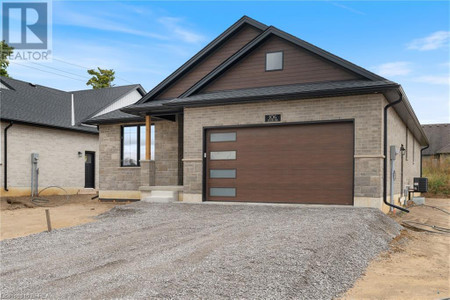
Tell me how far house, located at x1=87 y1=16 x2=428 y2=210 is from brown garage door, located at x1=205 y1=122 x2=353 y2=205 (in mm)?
31

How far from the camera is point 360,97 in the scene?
11.8 m

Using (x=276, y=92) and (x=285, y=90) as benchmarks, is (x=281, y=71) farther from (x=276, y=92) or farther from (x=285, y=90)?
(x=276, y=92)

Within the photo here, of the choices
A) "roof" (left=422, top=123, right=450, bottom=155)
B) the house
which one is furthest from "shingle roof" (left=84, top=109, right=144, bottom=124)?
"roof" (left=422, top=123, right=450, bottom=155)

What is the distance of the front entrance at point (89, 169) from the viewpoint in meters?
24.1

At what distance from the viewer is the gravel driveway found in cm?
531

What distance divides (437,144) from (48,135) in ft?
103

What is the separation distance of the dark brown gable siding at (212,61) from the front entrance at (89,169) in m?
9.98

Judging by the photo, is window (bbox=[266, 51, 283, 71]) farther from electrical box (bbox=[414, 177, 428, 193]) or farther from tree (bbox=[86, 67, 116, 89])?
tree (bbox=[86, 67, 116, 89])

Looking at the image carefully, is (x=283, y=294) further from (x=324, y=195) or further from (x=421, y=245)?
(x=324, y=195)

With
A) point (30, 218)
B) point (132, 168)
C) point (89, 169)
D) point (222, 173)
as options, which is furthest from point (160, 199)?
point (89, 169)

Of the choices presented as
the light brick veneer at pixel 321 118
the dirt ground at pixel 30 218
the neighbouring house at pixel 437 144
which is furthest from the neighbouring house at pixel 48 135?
the neighbouring house at pixel 437 144

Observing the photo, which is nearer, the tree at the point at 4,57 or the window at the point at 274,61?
the window at the point at 274,61

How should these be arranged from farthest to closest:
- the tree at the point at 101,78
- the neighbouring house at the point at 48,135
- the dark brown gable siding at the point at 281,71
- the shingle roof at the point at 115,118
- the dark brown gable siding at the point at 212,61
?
the tree at the point at 101,78 < the neighbouring house at the point at 48,135 < the shingle roof at the point at 115,118 < the dark brown gable siding at the point at 212,61 < the dark brown gable siding at the point at 281,71

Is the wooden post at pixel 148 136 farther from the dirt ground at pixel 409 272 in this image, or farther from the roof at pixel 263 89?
the dirt ground at pixel 409 272
